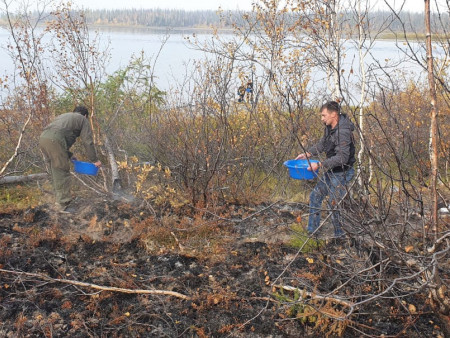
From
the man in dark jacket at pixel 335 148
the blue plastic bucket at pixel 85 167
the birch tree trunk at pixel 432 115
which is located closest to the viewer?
the birch tree trunk at pixel 432 115

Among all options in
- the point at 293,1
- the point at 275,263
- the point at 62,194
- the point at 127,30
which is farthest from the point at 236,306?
the point at 127,30

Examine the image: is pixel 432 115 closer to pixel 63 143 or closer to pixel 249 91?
pixel 249 91

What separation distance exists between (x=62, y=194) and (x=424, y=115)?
22.5 ft

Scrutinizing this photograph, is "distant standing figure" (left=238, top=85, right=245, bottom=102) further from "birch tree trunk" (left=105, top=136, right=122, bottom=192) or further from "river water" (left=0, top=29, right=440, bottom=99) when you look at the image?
"birch tree trunk" (left=105, top=136, right=122, bottom=192)

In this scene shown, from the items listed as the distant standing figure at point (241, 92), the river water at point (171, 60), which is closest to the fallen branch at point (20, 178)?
the river water at point (171, 60)

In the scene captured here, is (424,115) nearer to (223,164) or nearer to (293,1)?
(293,1)

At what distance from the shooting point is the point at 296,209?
600 centimetres

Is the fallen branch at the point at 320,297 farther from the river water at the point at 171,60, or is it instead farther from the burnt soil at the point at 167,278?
the river water at the point at 171,60

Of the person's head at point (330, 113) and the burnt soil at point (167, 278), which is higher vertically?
the person's head at point (330, 113)

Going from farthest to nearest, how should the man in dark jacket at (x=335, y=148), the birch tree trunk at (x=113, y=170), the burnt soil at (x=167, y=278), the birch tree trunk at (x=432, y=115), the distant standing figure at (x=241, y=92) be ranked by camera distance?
the distant standing figure at (x=241, y=92) → the birch tree trunk at (x=113, y=170) → the man in dark jacket at (x=335, y=148) → the burnt soil at (x=167, y=278) → the birch tree trunk at (x=432, y=115)

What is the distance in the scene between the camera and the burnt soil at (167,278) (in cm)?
340

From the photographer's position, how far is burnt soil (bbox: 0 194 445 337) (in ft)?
11.1

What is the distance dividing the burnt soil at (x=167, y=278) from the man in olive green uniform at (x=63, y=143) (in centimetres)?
41

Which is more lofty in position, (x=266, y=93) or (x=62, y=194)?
(x=266, y=93)
